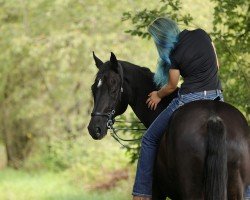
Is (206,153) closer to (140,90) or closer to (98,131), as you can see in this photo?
(98,131)

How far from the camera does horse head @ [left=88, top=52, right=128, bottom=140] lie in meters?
6.25

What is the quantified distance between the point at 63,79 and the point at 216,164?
17.1m

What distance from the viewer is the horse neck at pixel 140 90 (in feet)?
21.9

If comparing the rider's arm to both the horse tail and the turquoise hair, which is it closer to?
the turquoise hair

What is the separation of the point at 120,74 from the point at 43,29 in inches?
633

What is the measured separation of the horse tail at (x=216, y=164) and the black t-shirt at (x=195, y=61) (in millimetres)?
858

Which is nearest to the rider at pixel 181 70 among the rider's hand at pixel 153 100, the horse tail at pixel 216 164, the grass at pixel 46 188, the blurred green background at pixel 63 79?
the rider's hand at pixel 153 100

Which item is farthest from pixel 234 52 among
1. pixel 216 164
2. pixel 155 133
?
pixel 216 164

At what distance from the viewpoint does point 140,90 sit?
22.1ft

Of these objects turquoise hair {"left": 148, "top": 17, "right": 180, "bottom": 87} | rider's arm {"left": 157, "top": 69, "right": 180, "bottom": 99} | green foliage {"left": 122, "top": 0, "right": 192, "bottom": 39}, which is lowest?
rider's arm {"left": 157, "top": 69, "right": 180, "bottom": 99}

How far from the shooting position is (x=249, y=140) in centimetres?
539

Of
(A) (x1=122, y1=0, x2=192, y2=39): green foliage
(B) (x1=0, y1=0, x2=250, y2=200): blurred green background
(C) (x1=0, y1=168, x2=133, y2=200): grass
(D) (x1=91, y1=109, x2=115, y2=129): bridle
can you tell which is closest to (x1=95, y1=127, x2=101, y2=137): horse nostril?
(D) (x1=91, y1=109, x2=115, y2=129): bridle

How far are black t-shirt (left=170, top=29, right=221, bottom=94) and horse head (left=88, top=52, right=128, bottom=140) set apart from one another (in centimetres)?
64

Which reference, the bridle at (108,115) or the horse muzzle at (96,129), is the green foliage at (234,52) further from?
the horse muzzle at (96,129)
